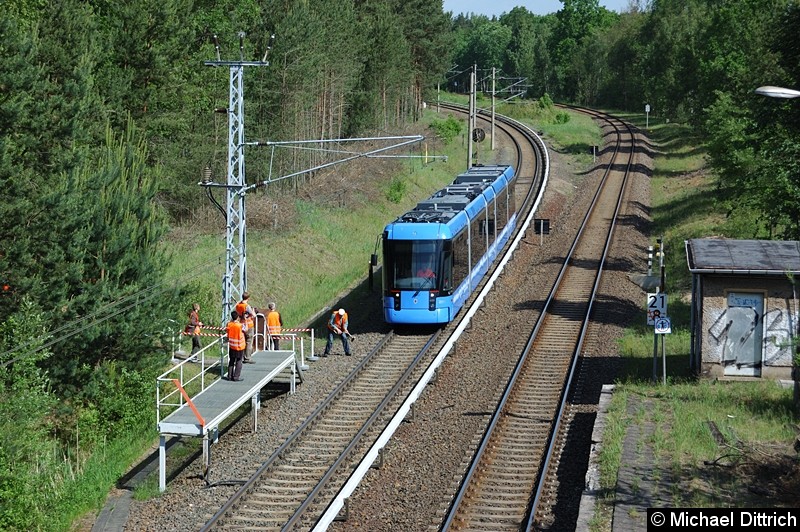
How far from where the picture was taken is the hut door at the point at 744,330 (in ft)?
66.5

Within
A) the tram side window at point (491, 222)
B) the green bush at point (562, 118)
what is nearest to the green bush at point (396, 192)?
the tram side window at point (491, 222)

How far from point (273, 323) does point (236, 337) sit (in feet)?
14.2

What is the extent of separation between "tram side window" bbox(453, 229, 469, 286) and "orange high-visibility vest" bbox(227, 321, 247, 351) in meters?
→ 7.57

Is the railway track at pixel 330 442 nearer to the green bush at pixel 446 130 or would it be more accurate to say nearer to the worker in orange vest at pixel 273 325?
the worker in orange vest at pixel 273 325

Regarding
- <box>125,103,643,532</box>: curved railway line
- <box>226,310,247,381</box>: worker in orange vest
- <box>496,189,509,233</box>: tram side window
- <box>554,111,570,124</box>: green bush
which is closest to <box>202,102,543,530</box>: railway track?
<box>125,103,643,532</box>: curved railway line

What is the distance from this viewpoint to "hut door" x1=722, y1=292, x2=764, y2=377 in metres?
20.3

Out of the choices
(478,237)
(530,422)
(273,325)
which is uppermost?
(478,237)

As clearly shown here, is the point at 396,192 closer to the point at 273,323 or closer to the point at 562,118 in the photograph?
the point at 273,323

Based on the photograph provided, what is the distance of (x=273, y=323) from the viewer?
24656mm

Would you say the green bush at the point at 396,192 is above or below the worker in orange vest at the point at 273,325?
above

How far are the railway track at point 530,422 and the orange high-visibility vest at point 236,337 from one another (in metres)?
5.43

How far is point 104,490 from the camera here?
17219mm

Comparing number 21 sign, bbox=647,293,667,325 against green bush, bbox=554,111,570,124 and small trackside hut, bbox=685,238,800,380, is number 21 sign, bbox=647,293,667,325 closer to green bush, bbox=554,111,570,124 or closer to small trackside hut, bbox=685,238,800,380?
small trackside hut, bbox=685,238,800,380

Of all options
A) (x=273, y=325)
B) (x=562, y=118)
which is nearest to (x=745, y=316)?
(x=273, y=325)
